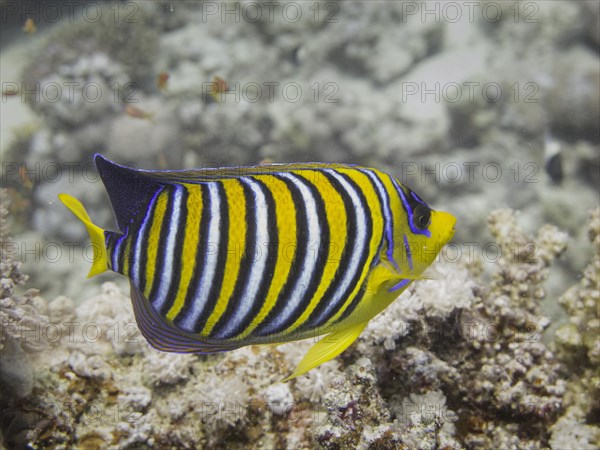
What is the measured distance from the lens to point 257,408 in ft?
8.90

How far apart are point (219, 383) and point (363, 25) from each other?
23.0 feet

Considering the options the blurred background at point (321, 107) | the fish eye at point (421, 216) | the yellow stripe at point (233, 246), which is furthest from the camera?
the blurred background at point (321, 107)

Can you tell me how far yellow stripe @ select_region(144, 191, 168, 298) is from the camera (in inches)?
63.2

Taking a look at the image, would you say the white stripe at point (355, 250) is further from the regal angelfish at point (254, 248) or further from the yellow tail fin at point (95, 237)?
the yellow tail fin at point (95, 237)

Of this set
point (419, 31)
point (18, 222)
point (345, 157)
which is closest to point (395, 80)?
point (419, 31)

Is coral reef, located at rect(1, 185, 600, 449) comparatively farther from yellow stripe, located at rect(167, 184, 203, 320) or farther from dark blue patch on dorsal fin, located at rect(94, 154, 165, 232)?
dark blue patch on dorsal fin, located at rect(94, 154, 165, 232)

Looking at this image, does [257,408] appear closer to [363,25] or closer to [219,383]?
[219,383]

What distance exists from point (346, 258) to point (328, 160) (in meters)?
5.81

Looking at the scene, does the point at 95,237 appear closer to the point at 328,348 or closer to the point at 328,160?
the point at 328,348

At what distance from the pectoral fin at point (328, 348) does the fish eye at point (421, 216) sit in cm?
43

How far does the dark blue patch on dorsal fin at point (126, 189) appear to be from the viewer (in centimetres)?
165

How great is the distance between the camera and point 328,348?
180 cm

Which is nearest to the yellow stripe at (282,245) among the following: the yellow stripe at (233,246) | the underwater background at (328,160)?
the yellow stripe at (233,246)

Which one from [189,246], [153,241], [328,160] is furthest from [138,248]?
[328,160]
